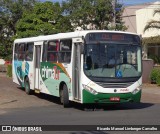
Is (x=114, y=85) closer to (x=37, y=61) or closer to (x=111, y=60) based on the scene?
(x=111, y=60)

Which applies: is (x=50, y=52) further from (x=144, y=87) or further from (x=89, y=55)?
(x=144, y=87)

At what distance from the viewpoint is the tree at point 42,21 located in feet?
125

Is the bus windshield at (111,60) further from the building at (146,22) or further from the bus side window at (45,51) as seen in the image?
the building at (146,22)

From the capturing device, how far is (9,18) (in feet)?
153

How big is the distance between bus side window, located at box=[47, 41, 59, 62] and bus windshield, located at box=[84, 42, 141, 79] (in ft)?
9.28

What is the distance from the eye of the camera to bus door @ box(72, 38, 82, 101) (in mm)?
16266

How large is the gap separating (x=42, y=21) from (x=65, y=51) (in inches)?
909

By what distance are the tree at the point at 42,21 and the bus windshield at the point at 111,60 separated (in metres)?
21.0

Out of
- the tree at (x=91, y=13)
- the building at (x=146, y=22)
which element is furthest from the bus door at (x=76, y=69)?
the building at (x=146, y=22)

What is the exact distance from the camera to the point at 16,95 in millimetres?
22453

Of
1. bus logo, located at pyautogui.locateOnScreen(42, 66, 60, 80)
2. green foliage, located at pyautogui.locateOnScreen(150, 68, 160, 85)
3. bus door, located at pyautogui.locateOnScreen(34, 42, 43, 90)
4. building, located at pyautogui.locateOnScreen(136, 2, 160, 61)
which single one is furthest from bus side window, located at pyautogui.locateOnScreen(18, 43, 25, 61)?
building, located at pyautogui.locateOnScreen(136, 2, 160, 61)

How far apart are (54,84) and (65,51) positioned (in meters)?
1.73

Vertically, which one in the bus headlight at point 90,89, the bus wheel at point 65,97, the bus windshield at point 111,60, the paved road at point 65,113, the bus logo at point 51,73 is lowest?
the paved road at point 65,113

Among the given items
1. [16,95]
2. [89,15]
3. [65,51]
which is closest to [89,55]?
[65,51]
